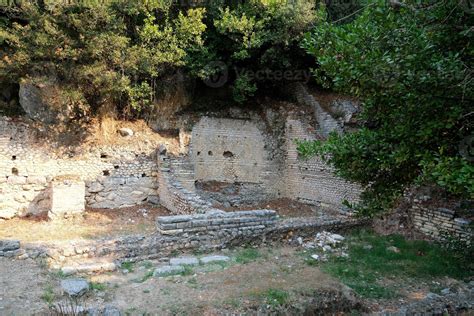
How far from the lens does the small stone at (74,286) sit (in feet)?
19.3

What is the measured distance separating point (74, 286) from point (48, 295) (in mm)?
407

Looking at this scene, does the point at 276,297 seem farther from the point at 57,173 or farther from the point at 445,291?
the point at 57,173

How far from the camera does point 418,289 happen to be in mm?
6707

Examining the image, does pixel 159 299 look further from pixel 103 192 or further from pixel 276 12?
pixel 276 12

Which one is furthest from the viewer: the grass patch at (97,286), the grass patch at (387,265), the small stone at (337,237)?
the small stone at (337,237)

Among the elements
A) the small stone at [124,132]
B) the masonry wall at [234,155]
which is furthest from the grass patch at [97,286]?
the masonry wall at [234,155]

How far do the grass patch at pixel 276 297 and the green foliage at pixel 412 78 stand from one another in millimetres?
2458

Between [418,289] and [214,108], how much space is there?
11290mm

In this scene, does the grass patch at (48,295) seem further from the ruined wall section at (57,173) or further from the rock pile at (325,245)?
the ruined wall section at (57,173)

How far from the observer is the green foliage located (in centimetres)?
444

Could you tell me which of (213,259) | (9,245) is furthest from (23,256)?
(213,259)

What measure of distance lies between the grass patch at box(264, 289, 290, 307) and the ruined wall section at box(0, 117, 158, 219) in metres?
8.40

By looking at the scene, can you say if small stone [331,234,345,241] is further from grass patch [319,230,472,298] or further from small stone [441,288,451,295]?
small stone [441,288,451,295]

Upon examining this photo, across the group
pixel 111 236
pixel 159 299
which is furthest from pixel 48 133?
pixel 159 299
